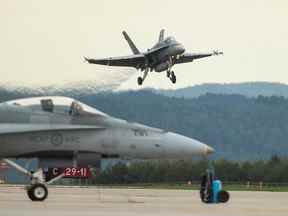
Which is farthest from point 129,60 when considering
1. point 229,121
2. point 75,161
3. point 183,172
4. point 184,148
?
point 229,121

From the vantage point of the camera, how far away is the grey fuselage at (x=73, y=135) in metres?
20.4

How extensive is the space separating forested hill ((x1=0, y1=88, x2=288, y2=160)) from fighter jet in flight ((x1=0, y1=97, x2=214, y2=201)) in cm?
12412

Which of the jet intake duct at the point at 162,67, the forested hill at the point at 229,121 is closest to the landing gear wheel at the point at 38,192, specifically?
the jet intake duct at the point at 162,67

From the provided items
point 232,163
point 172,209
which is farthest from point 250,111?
point 172,209

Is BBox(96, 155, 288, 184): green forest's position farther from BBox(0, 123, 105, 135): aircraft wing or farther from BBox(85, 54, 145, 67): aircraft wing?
BBox(0, 123, 105, 135): aircraft wing

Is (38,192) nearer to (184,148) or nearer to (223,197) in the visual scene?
Result: (184,148)

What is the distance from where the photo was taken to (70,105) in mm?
20719

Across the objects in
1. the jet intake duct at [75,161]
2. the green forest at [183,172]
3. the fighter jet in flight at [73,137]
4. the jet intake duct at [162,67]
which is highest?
the jet intake duct at [162,67]

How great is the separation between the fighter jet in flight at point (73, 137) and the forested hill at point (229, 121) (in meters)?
125

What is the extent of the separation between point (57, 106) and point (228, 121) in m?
162

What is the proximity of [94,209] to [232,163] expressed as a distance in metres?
59.2

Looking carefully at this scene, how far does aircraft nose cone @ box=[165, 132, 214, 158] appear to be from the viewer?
20.5 meters

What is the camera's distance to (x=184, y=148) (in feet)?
67.7

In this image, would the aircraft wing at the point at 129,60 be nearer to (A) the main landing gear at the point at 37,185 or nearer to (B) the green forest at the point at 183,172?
(B) the green forest at the point at 183,172
